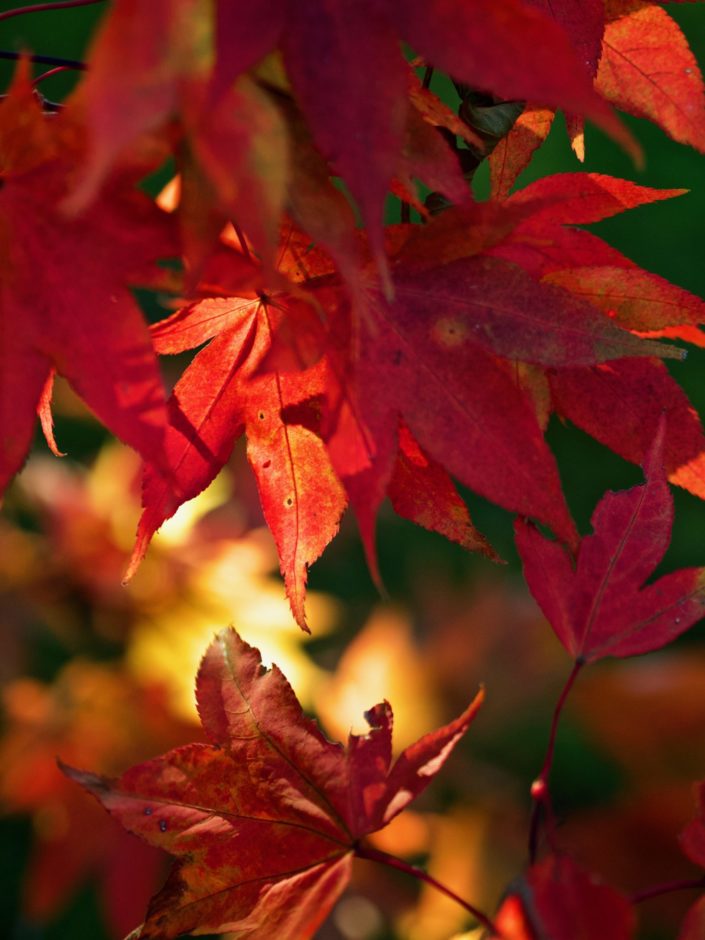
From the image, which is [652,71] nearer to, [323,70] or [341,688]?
[323,70]

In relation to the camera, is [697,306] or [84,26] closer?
[697,306]

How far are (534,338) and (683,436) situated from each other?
0.50 feet

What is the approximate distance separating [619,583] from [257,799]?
241 millimetres

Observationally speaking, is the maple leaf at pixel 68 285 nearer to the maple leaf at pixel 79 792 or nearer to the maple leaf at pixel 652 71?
the maple leaf at pixel 652 71

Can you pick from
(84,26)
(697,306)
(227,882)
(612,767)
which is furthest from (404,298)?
(84,26)

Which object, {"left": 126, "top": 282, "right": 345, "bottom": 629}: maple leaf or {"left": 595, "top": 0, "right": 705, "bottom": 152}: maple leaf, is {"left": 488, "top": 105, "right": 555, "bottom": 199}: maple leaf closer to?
{"left": 595, "top": 0, "right": 705, "bottom": 152}: maple leaf

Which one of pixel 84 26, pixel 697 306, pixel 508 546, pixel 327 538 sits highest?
pixel 697 306

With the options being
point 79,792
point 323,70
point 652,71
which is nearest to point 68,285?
point 323,70

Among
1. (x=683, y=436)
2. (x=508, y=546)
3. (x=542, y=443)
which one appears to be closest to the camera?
(x=542, y=443)

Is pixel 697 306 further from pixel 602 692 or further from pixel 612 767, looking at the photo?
pixel 612 767

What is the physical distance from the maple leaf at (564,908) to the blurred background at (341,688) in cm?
94

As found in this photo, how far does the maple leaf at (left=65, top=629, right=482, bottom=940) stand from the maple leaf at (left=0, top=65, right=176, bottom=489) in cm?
17

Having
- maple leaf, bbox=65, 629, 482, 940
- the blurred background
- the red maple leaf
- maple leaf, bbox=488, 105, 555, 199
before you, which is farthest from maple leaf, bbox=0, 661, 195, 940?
the red maple leaf

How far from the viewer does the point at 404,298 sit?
514 millimetres
